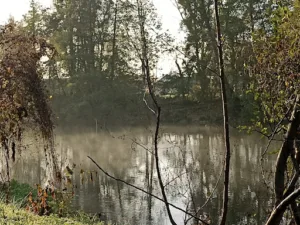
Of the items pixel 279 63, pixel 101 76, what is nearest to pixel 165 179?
pixel 279 63

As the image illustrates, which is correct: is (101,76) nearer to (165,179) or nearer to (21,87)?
(165,179)

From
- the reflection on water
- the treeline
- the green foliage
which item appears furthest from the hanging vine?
the treeline

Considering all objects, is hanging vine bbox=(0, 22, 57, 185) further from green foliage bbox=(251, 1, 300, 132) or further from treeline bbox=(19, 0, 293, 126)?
treeline bbox=(19, 0, 293, 126)

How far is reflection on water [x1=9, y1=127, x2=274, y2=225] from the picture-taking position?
26.6 ft

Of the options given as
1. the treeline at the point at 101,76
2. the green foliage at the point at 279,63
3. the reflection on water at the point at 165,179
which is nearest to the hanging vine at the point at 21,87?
the reflection on water at the point at 165,179

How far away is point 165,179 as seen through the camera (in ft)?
32.7

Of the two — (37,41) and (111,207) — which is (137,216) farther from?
(37,41)

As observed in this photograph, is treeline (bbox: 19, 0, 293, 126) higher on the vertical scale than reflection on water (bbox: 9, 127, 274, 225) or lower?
higher

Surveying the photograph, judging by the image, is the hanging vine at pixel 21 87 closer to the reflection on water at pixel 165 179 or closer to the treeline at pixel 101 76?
the reflection on water at pixel 165 179

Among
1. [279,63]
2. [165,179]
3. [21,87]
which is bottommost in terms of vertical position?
[165,179]

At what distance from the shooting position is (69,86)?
30.5 m

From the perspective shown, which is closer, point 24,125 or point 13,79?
point 13,79

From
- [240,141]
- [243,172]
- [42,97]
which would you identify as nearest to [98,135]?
[240,141]

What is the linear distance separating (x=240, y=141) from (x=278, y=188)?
618 inches
